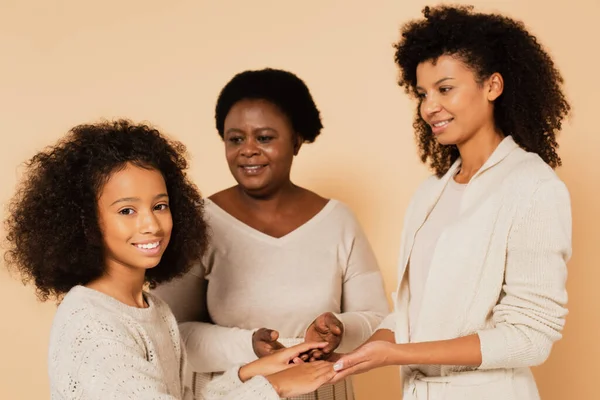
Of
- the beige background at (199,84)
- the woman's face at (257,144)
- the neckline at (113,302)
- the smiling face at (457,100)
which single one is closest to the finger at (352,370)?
the neckline at (113,302)

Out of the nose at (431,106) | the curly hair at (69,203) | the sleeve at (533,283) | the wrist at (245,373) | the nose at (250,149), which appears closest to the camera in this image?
the sleeve at (533,283)

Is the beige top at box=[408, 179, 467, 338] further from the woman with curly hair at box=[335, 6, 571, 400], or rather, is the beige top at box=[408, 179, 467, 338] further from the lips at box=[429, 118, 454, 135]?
the lips at box=[429, 118, 454, 135]

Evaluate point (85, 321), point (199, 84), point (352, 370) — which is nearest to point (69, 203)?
point (85, 321)

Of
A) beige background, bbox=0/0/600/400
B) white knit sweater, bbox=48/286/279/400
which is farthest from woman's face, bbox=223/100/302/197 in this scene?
beige background, bbox=0/0/600/400

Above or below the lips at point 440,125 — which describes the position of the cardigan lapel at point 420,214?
below

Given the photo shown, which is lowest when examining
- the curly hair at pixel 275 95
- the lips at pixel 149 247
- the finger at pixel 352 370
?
the finger at pixel 352 370

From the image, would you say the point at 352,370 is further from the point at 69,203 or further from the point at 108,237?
the point at 69,203

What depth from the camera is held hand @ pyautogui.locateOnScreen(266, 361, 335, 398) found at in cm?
213

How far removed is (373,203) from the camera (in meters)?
3.86

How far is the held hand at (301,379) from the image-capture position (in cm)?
213

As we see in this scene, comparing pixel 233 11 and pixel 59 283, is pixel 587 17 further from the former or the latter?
pixel 59 283

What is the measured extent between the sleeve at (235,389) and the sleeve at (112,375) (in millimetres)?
218

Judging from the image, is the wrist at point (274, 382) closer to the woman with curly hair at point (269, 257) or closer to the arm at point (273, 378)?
the arm at point (273, 378)

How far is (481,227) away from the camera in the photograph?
6.82 ft
